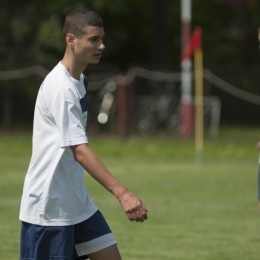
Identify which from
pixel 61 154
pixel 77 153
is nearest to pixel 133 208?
pixel 77 153

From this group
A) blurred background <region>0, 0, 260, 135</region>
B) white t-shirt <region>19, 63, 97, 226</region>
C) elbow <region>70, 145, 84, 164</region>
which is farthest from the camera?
blurred background <region>0, 0, 260, 135</region>

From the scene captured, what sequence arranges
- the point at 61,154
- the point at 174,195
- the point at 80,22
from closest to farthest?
the point at 61,154
the point at 80,22
the point at 174,195

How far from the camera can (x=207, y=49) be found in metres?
39.0

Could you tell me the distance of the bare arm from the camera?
4562mm

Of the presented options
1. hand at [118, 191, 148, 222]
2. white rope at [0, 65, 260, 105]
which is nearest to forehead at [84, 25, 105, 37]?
hand at [118, 191, 148, 222]

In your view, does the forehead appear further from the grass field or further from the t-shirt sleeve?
the grass field

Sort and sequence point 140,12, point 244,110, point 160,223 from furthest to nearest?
1. point 140,12
2. point 244,110
3. point 160,223

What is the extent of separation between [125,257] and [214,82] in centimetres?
1829

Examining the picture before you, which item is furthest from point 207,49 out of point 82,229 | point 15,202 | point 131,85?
point 82,229

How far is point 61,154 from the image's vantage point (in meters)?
4.87

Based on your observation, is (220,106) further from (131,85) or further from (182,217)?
(182,217)

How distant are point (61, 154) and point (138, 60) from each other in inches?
1278

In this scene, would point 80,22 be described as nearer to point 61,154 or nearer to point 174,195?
point 61,154

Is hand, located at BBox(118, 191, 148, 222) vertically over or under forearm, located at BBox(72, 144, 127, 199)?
under
